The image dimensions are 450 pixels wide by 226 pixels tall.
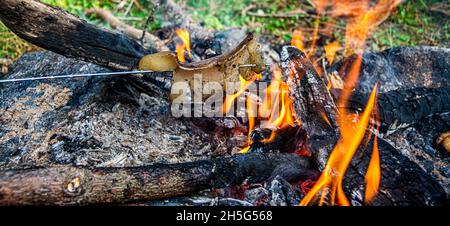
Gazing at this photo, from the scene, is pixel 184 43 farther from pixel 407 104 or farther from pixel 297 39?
pixel 407 104

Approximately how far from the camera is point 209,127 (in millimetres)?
3238

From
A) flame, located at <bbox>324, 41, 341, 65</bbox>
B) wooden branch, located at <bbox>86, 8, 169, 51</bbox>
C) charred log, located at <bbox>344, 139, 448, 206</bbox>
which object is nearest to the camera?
charred log, located at <bbox>344, 139, 448, 206</bbox>

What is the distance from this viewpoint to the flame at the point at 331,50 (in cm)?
462

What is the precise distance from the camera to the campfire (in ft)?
7.03

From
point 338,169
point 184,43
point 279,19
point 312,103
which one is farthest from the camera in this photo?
point 279,19

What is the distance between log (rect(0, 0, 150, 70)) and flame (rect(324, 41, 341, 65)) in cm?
262

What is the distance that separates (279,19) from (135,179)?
15.1 feet

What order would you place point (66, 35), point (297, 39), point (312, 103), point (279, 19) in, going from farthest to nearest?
1. point (279, 19)
2. point (297, 39)
3. point (312, 103)
4. point (66, 35)

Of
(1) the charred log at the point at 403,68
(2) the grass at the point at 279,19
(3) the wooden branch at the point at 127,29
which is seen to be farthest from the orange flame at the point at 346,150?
(3) the wooden branch at the point at 127,29

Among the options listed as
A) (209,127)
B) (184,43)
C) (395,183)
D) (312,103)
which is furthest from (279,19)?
(395,183)

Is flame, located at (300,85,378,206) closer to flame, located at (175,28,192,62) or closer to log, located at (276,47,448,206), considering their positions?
log, located at (276,47,448,206)

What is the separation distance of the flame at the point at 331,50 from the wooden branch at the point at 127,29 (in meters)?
2.12

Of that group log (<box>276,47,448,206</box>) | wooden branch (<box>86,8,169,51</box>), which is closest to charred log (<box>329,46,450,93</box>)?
log (<box>276,47,448,206</box>)

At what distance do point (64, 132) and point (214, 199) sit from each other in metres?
1.37
